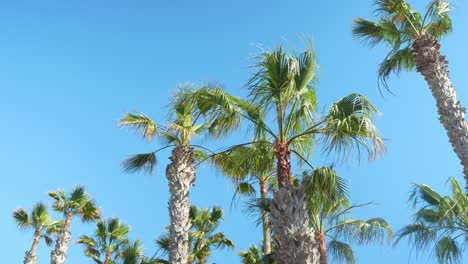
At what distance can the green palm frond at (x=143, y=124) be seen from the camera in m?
12.2

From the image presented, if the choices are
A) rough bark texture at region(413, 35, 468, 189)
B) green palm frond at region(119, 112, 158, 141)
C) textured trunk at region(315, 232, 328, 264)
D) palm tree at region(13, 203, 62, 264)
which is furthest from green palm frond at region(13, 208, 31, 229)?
rough bark texture at region(413, 35, 468, 189)

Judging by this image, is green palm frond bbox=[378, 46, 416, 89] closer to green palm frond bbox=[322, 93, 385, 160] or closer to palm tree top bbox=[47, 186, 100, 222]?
green palm frond bbox=[322, 93, 385, 160]

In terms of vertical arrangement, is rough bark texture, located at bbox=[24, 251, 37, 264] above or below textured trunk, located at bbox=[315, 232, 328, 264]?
above

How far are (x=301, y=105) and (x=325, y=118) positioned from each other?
0.60m

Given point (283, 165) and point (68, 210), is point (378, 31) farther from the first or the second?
point (68, 210)

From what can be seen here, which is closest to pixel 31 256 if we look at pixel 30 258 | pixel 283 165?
pixel 30 258

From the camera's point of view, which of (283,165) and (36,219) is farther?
(36,219)

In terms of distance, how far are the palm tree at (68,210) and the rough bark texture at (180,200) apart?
11.6 meters

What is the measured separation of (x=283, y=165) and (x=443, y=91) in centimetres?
491

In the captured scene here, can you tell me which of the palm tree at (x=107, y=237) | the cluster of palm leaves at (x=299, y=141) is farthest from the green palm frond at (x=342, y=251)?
the palm tree at (x=107, y=237)

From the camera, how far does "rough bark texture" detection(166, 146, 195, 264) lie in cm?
1088

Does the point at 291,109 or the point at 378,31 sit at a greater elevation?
the point at 378,31

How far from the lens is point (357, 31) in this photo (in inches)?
497

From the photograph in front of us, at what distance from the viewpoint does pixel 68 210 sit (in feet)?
70.6
